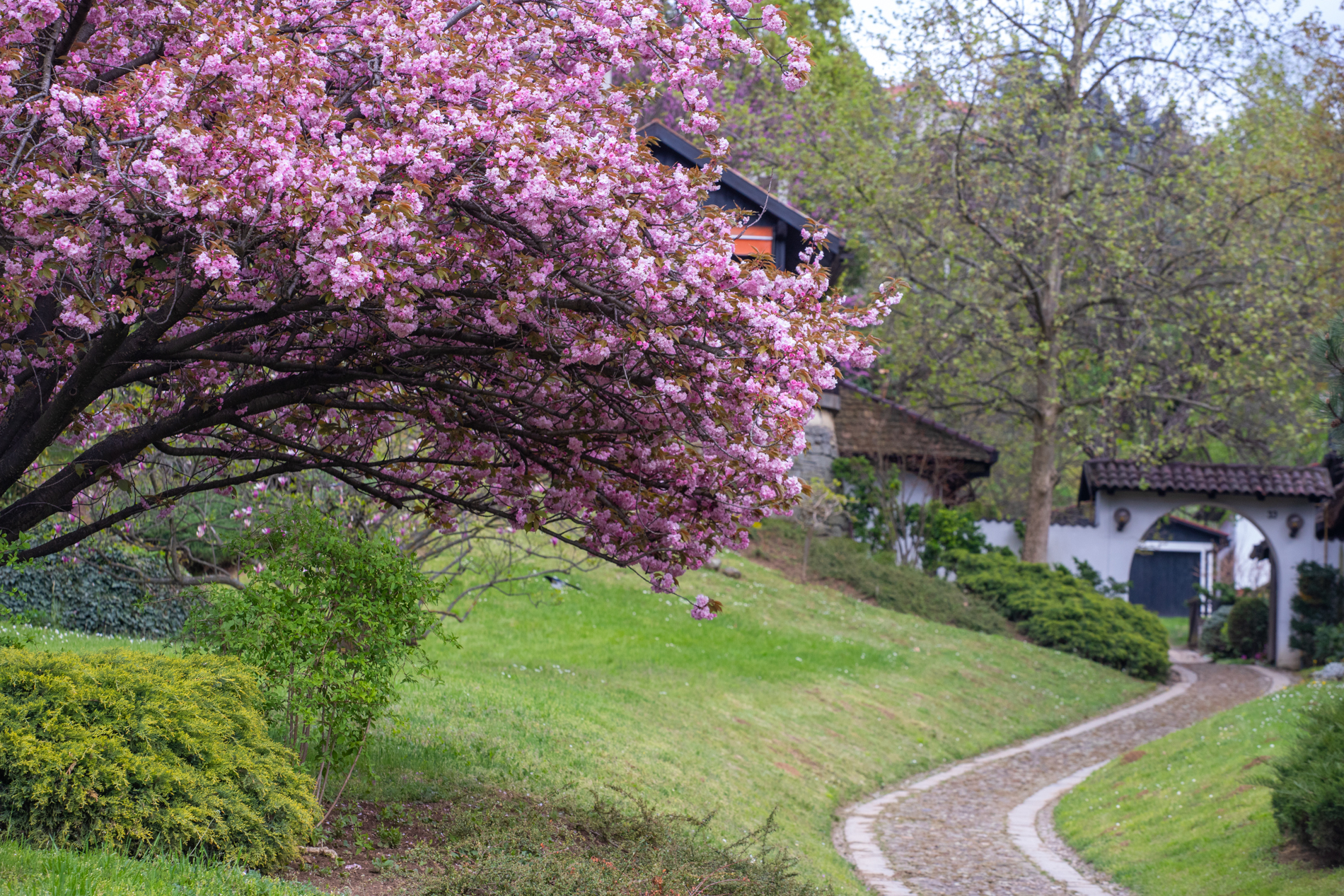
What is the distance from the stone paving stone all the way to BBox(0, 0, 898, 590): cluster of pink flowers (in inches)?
195

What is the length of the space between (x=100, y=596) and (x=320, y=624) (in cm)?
696

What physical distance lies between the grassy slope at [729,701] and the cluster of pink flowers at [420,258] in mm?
2540

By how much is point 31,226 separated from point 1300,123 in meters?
26.7

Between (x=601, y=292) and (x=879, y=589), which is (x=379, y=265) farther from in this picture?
(x=879, y=589)

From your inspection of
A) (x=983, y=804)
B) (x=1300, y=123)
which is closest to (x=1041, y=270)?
(x=1300, y=123)

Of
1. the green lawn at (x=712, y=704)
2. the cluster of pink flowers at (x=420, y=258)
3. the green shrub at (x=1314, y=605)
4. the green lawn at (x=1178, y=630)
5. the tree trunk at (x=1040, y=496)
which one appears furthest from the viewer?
the green lawn at (x=1178, y=630)

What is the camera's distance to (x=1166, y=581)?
44.7 metres

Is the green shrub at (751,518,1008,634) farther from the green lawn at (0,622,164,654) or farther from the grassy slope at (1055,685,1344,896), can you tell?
the green lawn at (0,622,164,654)

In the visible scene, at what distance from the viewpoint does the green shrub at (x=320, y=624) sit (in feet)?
19.6

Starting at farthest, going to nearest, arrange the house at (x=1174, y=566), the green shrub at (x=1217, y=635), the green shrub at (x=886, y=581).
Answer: the house at (x=1174, y=566), the green shrub at (x=1217, y=635), the green shrub at (x=886, y=581)

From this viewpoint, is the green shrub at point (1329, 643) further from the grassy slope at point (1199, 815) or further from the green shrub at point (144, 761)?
the green shrub at point (144, 761)

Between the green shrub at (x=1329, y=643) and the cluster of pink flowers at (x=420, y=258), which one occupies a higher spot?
the cluster of pink flowers at (x=420, y=258)

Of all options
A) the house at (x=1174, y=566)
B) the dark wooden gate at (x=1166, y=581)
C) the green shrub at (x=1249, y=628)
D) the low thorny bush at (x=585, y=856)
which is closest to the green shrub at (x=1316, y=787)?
the low thorny bush at (x=585, y=856)

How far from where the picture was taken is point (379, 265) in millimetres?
4695
